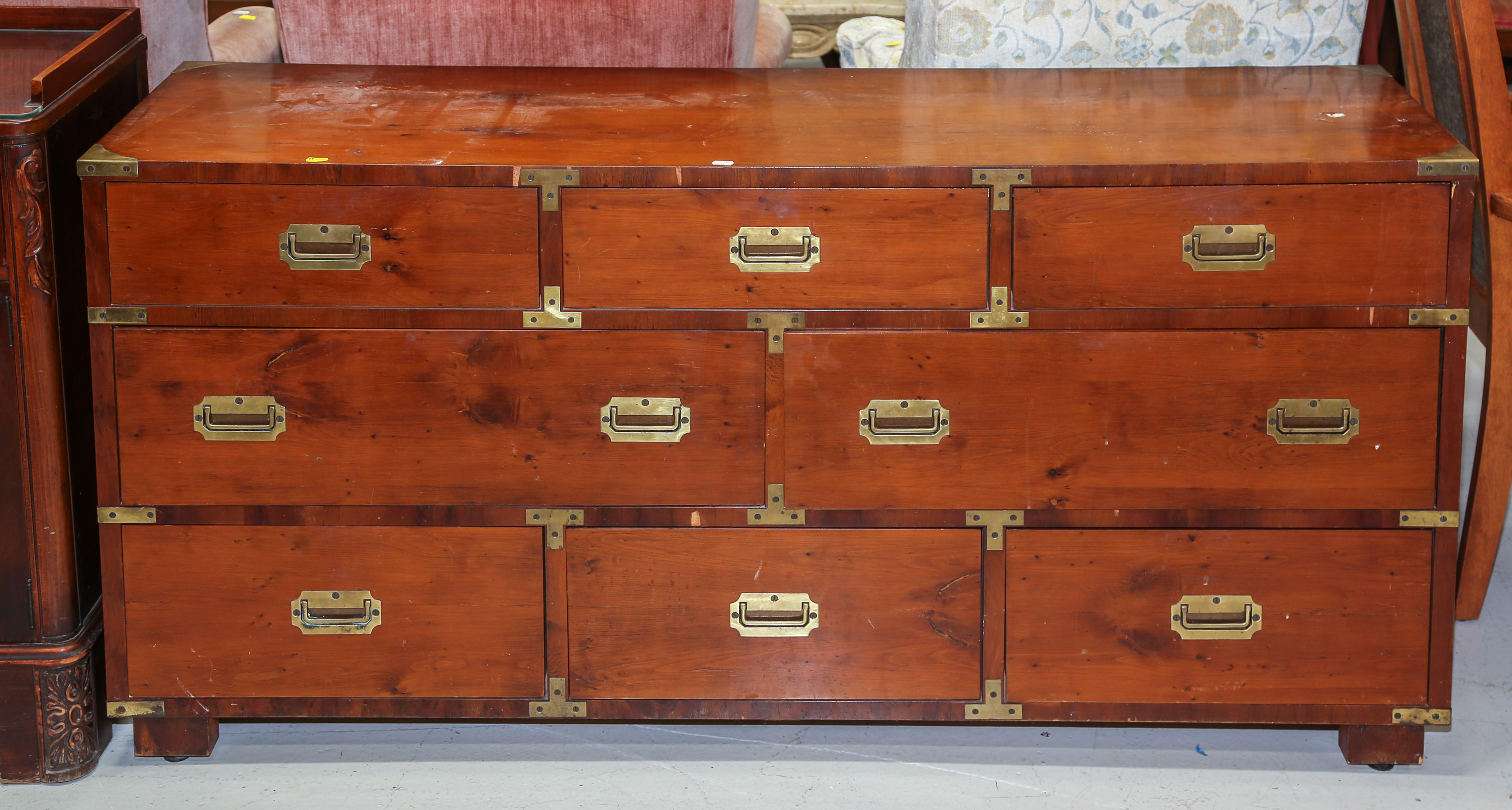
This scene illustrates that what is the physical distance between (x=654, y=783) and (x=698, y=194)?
0.79 meters

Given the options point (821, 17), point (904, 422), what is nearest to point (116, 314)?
point (904, 422)

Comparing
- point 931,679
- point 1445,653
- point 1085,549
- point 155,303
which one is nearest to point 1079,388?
point 1085,549

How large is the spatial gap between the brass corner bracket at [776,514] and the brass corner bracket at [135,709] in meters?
0.83

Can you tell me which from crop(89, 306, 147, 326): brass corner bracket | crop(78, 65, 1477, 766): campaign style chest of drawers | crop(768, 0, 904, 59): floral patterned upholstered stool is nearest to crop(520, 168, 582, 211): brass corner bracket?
crop(78, 65, 1477, 766): campaign style chest of drawers

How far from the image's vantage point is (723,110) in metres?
2.01

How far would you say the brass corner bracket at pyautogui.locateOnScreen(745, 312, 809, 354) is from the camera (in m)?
1.79

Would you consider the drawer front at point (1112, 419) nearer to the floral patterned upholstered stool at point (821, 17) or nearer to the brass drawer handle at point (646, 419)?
the brass drawer handle at point (646, 419)

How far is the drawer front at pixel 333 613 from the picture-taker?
1.87m

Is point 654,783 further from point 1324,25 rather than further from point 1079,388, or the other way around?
point 1324,25

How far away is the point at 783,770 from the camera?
77.5 inches

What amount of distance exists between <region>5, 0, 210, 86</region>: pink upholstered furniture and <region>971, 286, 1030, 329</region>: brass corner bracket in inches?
52.4

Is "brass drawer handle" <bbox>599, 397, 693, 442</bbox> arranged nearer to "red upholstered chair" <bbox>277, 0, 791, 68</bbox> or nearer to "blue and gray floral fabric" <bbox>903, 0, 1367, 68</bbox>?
"red upholstered chair" <bbox>277, 0, 791, 68</bbox>

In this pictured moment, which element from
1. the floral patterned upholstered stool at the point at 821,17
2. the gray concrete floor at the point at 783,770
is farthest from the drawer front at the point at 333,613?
the floral patterned upholstered stool at the point at 821,17

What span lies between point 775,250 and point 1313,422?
720 mm
